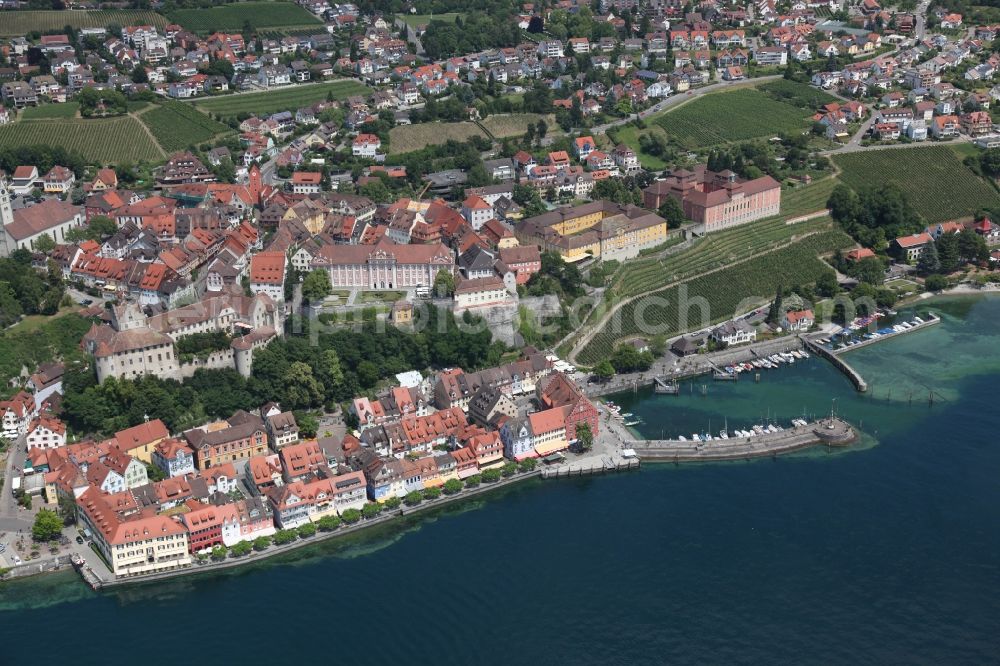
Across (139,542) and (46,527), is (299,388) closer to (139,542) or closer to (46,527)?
(139,542)

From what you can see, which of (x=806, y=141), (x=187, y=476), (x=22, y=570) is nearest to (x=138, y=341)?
(x=187, y=476)

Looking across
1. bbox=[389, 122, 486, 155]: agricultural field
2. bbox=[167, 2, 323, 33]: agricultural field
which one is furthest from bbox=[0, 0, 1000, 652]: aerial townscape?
bbox=[167, 2, 323, 33]: agricultural field

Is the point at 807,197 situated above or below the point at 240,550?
above

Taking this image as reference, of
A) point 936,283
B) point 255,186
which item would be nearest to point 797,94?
point 936,283

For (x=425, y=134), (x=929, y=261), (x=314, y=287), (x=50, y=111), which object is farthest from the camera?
(x=425, y=134)

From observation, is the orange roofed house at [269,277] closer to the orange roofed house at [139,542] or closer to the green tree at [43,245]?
the green tree at [43,245]

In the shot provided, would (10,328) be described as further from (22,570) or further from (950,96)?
(950,96)

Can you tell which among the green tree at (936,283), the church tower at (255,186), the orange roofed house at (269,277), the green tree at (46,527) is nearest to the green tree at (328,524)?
the green tree at (46,527)
